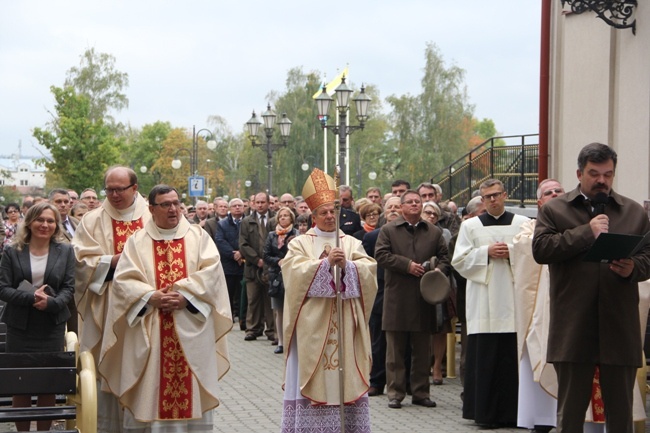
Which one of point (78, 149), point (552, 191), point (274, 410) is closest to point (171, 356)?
point (274, 410)

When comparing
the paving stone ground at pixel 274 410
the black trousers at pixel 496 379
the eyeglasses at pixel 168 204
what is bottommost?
the paving stone ground at pixel 274 410

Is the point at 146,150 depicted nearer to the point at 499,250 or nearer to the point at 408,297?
the point at 408,297

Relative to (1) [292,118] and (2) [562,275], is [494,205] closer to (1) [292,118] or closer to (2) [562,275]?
(2) [562,275]

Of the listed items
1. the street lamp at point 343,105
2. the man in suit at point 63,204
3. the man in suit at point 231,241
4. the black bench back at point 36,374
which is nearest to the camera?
the black bench back at point 36,374

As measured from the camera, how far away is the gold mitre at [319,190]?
8.81 metres

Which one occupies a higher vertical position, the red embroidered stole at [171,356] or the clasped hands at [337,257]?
the clasped hands at [337,257]

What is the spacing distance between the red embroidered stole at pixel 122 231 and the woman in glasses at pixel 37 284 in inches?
15.3

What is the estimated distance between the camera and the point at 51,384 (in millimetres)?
7203

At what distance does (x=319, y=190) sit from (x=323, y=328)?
1.04 meters

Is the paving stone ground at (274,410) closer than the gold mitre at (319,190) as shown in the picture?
No

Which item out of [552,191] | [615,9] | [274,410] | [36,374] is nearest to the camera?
[36,374]

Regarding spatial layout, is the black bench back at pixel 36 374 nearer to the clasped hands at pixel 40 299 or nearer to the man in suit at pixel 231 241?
the clasped hands at pixel 40 299

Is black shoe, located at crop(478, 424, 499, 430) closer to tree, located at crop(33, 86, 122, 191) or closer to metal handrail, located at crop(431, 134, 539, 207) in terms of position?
metal handrail, located at crop(431, 134, 539, 207)

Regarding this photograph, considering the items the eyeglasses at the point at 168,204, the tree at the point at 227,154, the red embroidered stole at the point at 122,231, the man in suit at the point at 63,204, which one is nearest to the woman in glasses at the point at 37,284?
the red embroidered stole at the point at 122,231
